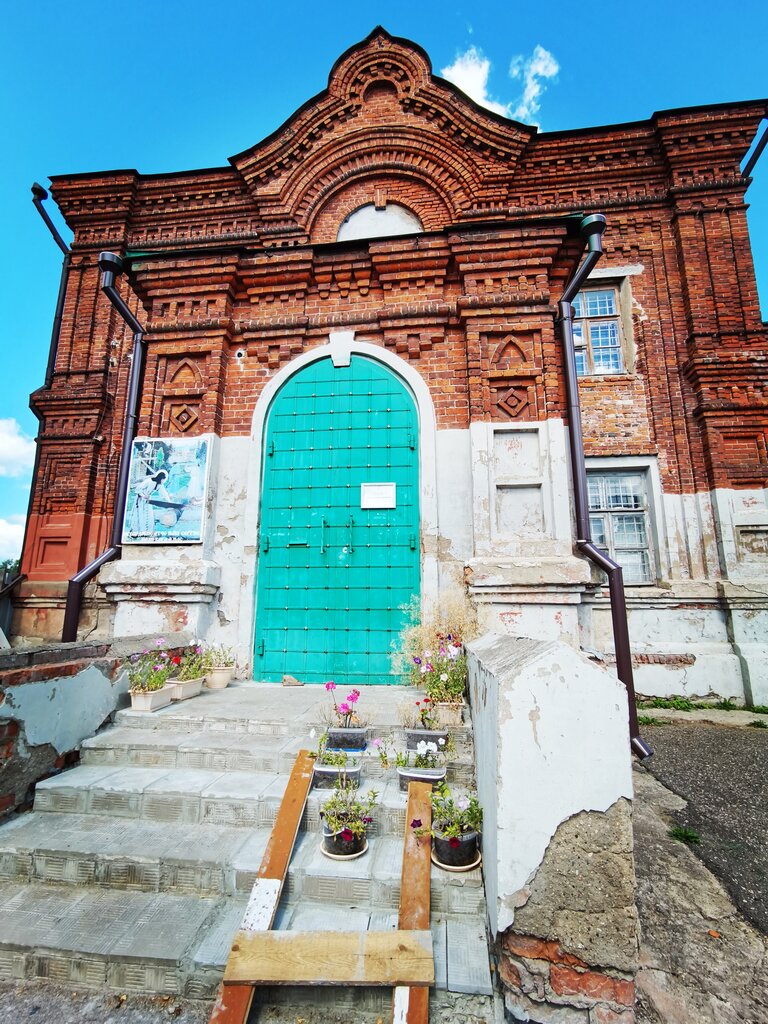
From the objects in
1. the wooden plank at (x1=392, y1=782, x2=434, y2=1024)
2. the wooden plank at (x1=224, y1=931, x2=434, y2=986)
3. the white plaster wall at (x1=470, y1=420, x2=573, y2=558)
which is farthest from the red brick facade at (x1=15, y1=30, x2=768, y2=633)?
the wooden plank at (x1=224, y1=931, x2=434, y2=986)

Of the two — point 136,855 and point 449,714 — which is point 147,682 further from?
point 449,714

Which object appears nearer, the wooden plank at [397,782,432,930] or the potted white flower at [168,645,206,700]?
the wooden plank at [397,782,432,930]

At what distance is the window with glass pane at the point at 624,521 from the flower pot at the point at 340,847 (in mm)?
6548

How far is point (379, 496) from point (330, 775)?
3.23 meters

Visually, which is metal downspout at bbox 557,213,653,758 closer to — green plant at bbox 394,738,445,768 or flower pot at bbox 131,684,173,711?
green plant at bbox 394,738,445,768

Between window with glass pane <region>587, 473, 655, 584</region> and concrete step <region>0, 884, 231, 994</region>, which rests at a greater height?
window with glass pane <region>587, 473, 655, 584</region>

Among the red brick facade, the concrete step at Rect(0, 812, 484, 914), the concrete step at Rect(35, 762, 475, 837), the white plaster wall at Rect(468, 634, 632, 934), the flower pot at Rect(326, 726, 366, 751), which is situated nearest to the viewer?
the white plaster wall at Rect(468, 634, 632, 934)

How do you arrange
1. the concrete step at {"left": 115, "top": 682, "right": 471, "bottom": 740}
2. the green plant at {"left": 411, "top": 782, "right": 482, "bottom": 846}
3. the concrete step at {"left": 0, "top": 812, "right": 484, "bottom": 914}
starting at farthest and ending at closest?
the concrete step at {"left": 115, "top": 682, "right": 471, "bottom": 740}, the green plant at {"left": 411, "top": 782, "right": 482, "bottom": 846}, the concrete step at {"left": 0, "top": 812, "right": 484, "bottom": 914}

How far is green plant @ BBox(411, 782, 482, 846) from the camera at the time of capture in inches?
97.5

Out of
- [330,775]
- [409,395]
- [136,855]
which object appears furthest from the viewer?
[409,395]

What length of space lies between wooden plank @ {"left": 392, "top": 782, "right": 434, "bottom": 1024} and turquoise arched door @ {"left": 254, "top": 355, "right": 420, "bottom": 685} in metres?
2.69

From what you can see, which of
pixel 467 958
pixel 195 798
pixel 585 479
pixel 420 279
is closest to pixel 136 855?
pixel 195 798

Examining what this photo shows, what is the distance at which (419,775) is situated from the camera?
2.96 meters

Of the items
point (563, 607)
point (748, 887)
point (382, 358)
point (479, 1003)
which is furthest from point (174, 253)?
point (748, 887)
